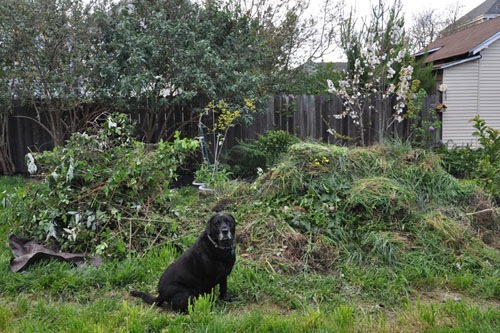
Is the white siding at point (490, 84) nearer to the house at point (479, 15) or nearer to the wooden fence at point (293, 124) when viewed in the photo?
the wooden fence at point (293, 124)

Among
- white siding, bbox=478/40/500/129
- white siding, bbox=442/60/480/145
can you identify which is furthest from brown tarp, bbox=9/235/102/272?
white siding, bbox=478/40/500/129

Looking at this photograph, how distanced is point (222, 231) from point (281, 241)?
1452mm

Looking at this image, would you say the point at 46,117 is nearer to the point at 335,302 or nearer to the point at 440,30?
the point at 335,302

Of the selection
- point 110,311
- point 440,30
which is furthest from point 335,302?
point 440,30

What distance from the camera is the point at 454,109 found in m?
13.9

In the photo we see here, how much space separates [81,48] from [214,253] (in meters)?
6.31

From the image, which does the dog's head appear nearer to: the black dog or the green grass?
the black dog

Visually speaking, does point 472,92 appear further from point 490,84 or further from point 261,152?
point 261,152

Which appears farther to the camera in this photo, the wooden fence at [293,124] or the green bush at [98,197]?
the wooden fence at [293,124]

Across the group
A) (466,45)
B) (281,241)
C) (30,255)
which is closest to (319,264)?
(281,241)

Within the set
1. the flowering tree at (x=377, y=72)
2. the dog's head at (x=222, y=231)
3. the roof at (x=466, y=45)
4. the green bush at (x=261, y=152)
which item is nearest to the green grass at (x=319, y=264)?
the dog's head at (x=222, y=231)

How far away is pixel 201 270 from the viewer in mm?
3621

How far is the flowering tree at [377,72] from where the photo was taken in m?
10.2

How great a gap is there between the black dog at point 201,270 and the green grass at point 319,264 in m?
0.14
